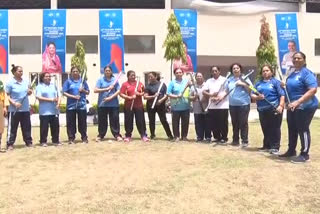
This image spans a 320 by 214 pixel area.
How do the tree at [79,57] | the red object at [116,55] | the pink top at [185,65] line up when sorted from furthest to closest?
1. the tree at [79,57]
2. the red object at [116,55]
3. the pink top at [185,65]

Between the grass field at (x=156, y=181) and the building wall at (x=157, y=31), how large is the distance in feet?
81.3

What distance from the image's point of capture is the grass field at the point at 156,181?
6.07 meters

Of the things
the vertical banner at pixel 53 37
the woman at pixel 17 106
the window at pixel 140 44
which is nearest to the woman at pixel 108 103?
the woman at pixel 17 106

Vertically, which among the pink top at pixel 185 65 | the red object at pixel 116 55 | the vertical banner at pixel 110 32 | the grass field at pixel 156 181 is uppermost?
the vertical banner at pixel 110 32

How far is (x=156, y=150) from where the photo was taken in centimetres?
900

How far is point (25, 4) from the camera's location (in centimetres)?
3462

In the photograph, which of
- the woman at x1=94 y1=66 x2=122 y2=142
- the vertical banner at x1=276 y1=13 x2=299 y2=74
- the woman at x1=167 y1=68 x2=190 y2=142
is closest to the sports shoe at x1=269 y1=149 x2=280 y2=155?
the woman at x1=167 y1=68 x2=190 y2=142

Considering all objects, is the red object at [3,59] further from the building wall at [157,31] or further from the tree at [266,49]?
the tree at [266,49]

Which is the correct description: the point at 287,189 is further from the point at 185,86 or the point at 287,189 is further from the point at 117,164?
the point at 185,86

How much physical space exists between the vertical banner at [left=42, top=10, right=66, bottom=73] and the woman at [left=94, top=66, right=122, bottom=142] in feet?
55.7

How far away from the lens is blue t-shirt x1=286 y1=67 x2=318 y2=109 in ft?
25.4

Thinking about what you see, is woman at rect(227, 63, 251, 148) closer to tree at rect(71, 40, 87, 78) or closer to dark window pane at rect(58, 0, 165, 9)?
tree at rect(71, 40, 87, 78)

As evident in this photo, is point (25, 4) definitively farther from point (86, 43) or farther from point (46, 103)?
point (46, 103)

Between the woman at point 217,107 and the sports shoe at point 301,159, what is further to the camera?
the woman at point 217,107
